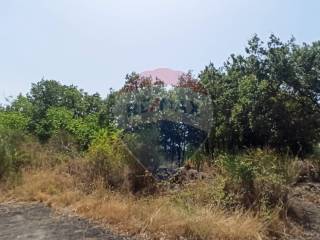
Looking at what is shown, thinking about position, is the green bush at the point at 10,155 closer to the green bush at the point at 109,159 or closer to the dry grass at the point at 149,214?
the dry grass at the point at 149,214

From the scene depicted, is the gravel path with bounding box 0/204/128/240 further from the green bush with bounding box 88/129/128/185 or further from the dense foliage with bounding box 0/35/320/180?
the dense foliage with bounding box 0/35/320/180

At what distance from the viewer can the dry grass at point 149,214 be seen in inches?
259

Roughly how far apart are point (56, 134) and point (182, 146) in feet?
11.0

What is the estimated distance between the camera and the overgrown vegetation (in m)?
7.29

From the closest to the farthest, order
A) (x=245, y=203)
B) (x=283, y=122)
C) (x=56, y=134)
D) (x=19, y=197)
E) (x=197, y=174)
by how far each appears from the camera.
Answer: (x=245, y=203) < (x=19, y=197) < (x=197, y=174) < (x=283, y=122) < (x=56, y=134)

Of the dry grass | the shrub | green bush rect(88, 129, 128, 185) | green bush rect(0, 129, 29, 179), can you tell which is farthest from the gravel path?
the shrub

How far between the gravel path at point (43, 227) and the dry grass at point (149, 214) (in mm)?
308

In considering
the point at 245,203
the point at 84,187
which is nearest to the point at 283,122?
the point at 245,203

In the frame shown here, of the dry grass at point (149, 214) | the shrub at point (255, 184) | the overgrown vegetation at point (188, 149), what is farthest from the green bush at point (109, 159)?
the shrub at point (255, 184)

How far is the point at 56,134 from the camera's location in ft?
39.4

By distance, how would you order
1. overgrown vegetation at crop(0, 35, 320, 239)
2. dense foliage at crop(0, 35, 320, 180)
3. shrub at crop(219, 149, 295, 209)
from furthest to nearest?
1. dense foliage at crop(0, 35, 320, 180)
2. shrub at crop(219, 149, 295, 209)
3. overgrown vegetation at crop(0, 35, 320, 239)

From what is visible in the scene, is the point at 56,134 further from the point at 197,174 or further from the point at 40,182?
the point at 197,174

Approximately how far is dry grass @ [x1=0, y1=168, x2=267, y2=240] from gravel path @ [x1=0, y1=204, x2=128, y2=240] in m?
0.31

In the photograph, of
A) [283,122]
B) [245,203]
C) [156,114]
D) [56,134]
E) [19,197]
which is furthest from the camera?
[56,134]
